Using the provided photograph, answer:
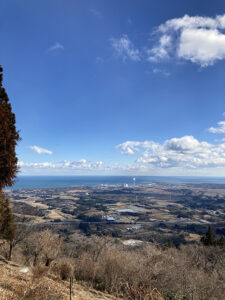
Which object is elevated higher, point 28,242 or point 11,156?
point 11,156

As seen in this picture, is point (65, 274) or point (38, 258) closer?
point (65, 274)

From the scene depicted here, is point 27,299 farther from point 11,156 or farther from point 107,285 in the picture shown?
point 107,285

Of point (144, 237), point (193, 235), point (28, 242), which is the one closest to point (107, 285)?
point (28, 242)

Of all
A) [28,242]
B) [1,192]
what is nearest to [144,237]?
[28,242]

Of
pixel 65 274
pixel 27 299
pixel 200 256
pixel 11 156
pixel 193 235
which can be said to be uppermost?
pixel 11 156

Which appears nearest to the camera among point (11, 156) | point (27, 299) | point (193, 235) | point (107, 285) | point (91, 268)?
point (27, 299)

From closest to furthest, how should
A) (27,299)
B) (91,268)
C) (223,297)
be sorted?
(27,299), (223,297), (91,268)
